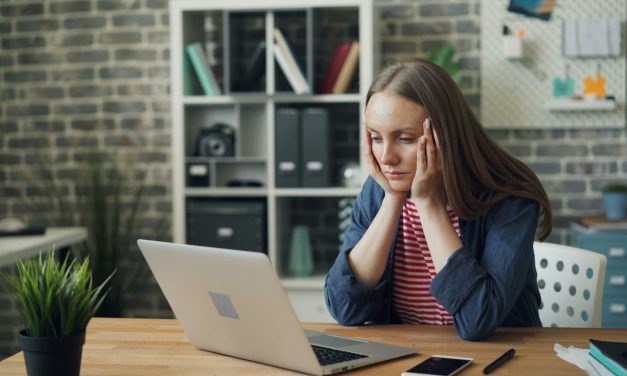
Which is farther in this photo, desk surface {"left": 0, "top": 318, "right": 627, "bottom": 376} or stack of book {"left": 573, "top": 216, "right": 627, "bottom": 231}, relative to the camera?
stack of book {"left": 573, "top": 216, "right": 627, "bottom": 231}

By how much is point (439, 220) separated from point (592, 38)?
2644mm

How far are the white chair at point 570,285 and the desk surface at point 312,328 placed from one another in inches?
11.1

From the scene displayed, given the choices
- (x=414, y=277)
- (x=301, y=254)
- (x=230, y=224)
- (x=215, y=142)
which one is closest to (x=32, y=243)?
(x=230, y=224)

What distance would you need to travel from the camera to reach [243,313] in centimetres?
154

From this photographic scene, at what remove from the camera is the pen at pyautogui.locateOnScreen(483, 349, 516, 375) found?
1.51 m

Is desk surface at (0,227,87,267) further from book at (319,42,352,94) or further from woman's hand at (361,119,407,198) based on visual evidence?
woman's hand at (361,119,407,198)

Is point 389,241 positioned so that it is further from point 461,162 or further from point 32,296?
point 32,296

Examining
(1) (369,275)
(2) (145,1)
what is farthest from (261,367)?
(2) (145,1)

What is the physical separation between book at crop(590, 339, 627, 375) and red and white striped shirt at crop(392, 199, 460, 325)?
481 mm

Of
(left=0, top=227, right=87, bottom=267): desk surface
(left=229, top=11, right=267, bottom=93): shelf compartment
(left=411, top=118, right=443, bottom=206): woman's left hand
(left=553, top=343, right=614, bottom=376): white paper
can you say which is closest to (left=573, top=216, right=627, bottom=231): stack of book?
(left=229, top=11, right=267, bottom=93): shelf compartment

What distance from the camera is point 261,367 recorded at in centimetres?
156

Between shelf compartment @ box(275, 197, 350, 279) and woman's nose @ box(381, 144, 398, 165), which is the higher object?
woman's nose @ box(381, 144, 398, 165)

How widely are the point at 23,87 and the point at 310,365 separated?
3612 mm

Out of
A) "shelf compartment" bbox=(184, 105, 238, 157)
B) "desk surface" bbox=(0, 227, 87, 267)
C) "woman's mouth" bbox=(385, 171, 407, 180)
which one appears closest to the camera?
"woman's mouth" bbox=(385, 171, 407, 180)
